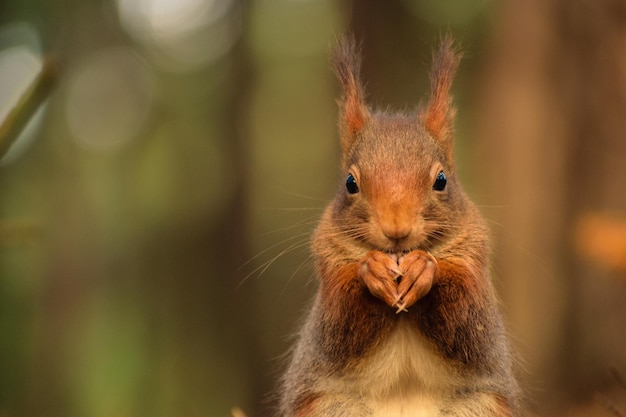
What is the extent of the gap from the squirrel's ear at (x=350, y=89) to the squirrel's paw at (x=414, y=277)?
76 centimetres

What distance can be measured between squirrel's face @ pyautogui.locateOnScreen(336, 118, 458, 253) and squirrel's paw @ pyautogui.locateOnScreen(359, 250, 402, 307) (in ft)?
0.29

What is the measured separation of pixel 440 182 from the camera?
295 centimetres

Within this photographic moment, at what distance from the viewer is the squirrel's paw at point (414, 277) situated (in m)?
2.62

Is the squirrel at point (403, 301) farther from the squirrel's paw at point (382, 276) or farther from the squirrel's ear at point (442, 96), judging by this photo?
the squirrel's ear at point (442, 96)

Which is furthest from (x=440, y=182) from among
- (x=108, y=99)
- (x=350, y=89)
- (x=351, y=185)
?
(x=108, y=99)

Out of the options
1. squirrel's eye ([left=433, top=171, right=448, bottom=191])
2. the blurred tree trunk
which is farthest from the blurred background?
squirrel's eye ([left=433, top=171, right=448, bottom=191])

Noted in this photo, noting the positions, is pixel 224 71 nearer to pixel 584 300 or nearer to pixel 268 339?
pixel 268 339

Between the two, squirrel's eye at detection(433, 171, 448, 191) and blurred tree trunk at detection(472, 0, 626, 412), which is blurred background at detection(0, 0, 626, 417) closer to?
blurred tree trunk at detection(472, 0, 626, 412)

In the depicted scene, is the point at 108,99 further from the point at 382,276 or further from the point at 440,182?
the point at 382,276

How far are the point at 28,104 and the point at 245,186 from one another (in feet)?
34.2

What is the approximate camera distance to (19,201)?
29.1ft

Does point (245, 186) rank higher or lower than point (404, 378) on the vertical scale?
higher

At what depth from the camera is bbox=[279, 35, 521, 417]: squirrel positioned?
108 inches

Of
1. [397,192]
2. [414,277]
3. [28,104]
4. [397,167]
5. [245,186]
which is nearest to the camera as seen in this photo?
[28,104]
